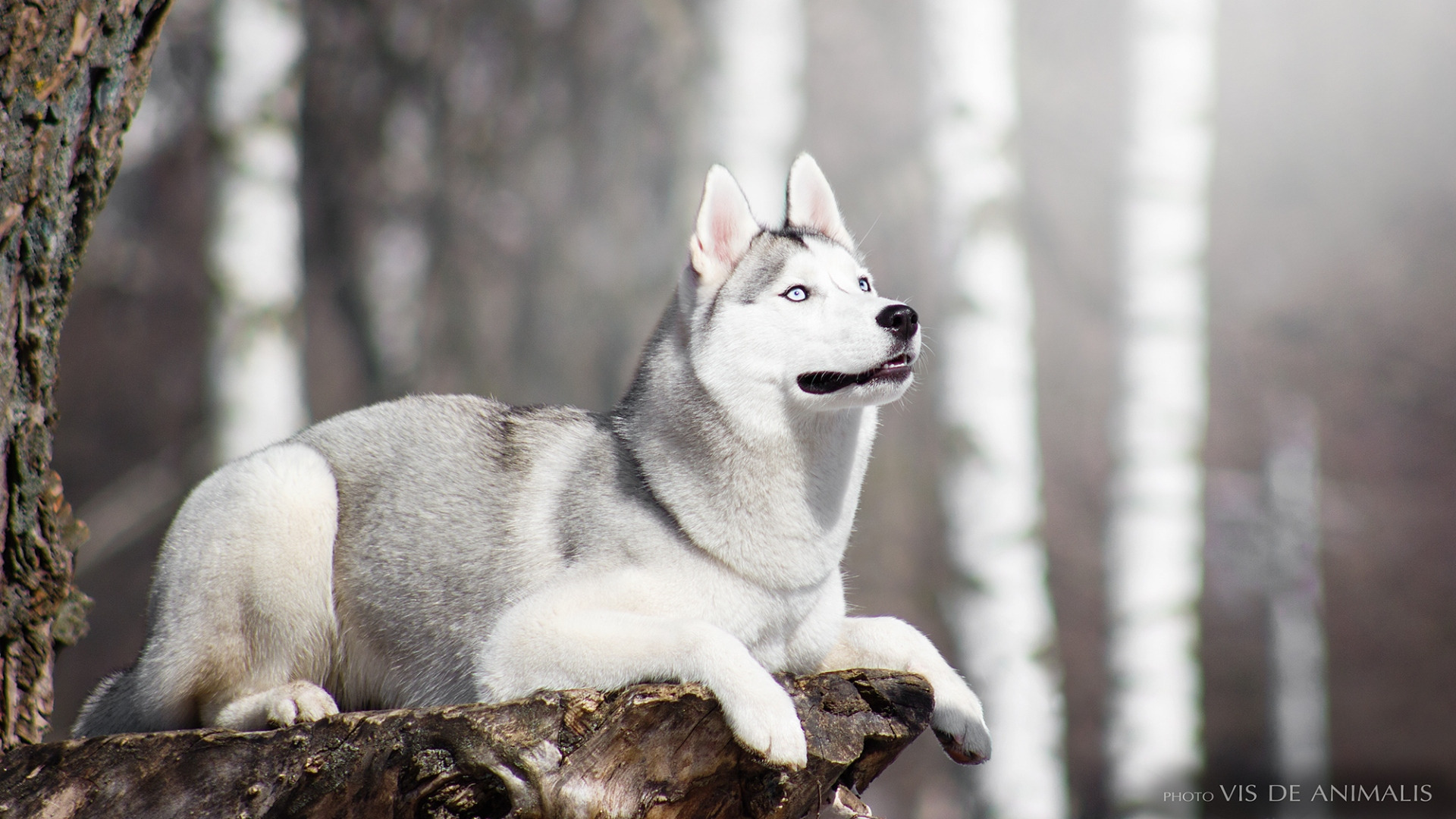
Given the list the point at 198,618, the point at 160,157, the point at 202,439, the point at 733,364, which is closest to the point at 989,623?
the point at 733,364

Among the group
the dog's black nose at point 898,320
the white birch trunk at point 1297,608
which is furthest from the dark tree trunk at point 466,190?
the dog's black nose at point 898,320

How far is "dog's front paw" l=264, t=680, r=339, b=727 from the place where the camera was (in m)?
1.95

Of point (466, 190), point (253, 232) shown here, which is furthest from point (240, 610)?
point (466, 190)

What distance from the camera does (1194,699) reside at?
5.24 m

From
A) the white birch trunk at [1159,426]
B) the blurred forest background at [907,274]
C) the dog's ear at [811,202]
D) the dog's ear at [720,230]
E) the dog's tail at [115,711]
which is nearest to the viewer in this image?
the dog's tail at [115,711]

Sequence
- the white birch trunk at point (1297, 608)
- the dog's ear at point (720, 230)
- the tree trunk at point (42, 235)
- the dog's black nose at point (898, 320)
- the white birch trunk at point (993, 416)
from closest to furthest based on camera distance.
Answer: the tree trunk at point (42, 235)
the dog's black nose at point (898, 320)
the dog's ear at point (720, 230)
the white birch trunk at point (993, 416)
the white birch trunk at point (1297, 608)

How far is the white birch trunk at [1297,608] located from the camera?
18.1 ft

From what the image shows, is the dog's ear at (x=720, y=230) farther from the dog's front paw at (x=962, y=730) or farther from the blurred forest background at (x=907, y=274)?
the blurred forest background at (x=907, y=274)

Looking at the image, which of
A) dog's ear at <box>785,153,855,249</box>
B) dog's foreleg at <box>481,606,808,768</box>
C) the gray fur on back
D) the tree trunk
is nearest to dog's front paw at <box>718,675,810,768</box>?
dog's foreleg at <box>481,606,808,768</box>

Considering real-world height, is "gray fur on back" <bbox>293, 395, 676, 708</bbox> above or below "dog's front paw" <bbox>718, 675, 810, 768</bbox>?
above

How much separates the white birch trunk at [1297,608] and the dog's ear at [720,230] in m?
4.71

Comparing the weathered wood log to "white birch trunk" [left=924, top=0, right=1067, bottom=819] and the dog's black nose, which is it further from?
"white birch trunk" [left=924, top=0, right=1067, bottom=819]

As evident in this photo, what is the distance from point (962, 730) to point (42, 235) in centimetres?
207

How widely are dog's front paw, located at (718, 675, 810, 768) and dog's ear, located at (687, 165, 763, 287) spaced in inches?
39.5
